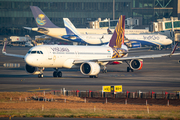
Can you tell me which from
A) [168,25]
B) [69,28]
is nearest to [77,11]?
[168,25]

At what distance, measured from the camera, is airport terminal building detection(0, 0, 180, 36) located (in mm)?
185625

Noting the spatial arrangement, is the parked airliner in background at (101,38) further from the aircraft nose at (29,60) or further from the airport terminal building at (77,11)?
the airport terminal building at (77,11)

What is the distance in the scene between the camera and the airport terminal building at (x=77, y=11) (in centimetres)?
18562

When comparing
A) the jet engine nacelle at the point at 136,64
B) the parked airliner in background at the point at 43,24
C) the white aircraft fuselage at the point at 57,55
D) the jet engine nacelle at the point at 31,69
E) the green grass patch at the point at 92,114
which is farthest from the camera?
the parked airliner in background at the point at 43,24

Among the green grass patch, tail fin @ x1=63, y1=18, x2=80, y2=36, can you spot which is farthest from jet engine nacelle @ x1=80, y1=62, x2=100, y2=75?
tail fin @ x1=63, y1=18, x2=80, y2=36

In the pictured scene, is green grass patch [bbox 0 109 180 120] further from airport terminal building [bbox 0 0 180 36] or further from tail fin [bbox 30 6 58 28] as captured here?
airport terminal building [bbox 0 0 180 36]

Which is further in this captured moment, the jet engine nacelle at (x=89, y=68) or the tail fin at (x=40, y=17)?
the tail fin at (x=40, y=17)

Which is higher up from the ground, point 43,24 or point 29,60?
point 43,24

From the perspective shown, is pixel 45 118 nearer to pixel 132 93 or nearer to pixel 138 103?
pixel 138 103

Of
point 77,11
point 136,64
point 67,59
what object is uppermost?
point 77,11

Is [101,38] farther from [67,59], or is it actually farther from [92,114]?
[92,114]

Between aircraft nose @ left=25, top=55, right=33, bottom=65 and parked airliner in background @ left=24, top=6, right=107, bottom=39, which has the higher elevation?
parked airliner in background @ left=24, top=6, right=107, bottom=39

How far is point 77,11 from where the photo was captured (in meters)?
190

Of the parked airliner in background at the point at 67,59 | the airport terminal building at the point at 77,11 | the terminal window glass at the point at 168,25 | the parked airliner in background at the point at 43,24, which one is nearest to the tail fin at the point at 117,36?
the parked airliner in background at the point at 67,59
